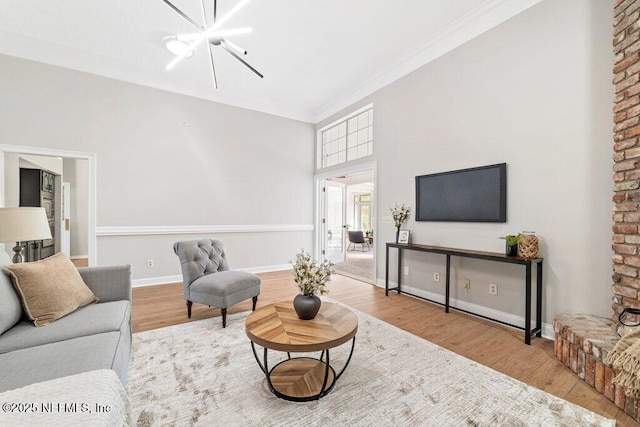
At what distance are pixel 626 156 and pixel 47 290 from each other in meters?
4.06

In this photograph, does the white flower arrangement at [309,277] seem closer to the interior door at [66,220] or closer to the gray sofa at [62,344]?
the gray sofa at [62,344]

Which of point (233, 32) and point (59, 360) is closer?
point (59, 360)

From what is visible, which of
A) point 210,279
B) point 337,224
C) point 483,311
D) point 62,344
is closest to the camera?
point 62,344

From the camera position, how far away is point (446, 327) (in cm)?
274

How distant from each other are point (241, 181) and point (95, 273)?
318 cm

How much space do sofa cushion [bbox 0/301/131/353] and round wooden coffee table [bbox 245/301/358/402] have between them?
2.70ft

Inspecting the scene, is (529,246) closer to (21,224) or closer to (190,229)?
(21,224)

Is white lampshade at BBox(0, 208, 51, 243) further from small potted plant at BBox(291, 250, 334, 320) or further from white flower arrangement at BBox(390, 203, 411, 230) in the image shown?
white flower arrangement at BBox(390, 203, 411, 230)

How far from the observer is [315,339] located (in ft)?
5.05

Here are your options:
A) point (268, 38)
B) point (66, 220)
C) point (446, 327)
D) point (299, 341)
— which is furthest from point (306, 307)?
point (66, 220)

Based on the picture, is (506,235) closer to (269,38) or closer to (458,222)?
(458,222)

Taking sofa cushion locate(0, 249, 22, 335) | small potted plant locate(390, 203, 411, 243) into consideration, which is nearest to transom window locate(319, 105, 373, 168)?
small potted plant locate(390, 203, 411, 243)

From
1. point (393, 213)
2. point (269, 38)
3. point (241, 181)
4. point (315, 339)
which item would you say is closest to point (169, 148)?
point (241, 181)

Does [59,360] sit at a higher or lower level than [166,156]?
lower
